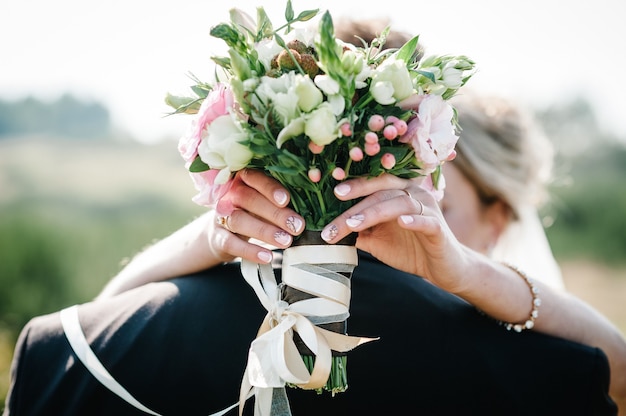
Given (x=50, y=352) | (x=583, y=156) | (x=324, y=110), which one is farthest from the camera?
(x=583, y=156)

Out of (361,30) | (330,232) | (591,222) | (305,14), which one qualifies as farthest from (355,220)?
(591,222)

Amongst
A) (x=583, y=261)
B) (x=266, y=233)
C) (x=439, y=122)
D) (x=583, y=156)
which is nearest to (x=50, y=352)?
(x=266, y=233)

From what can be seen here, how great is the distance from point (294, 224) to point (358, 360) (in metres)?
0.55

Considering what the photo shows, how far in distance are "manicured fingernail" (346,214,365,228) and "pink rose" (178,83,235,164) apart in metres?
0.40

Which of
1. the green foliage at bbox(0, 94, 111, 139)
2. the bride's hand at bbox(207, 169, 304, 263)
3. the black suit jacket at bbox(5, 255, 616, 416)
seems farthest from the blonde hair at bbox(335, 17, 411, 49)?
the green foliage at bbox(0, 94, 111, 139)

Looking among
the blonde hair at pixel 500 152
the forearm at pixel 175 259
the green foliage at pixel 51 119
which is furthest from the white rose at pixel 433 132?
the green foliage at pixel 51 119

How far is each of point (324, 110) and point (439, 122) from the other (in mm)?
329

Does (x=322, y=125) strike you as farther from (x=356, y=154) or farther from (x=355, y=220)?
(x=355, y=220)

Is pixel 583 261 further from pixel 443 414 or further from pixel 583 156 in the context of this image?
pixel 443 414

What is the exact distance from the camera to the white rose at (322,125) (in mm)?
1340

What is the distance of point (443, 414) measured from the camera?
6.17ft

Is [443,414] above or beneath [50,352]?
beneath

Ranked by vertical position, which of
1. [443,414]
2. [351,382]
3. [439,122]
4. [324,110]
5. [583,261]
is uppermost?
[324,110]

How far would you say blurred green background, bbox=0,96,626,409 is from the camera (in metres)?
7.75
